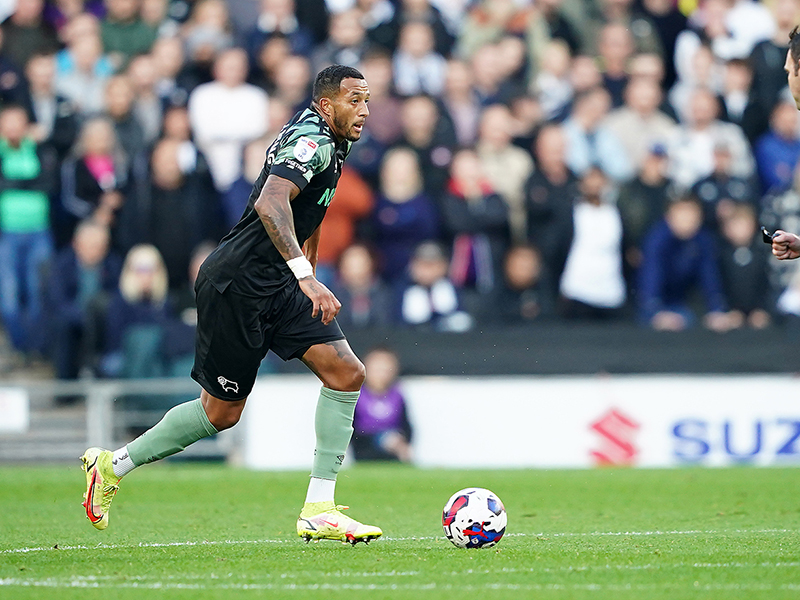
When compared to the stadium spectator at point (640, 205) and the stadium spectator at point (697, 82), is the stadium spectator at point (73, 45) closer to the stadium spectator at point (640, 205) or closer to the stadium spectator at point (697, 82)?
the stadium spectator at point (640, 205)

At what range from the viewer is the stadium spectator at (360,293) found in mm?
14094

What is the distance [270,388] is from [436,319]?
1908mm

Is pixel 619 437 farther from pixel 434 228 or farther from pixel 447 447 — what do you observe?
pixel 434 228

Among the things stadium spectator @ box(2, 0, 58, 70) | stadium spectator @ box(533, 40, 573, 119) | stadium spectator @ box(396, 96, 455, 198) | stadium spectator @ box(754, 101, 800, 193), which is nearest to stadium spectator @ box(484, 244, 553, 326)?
stadium spectator @ box(396, 96, 455, 198)

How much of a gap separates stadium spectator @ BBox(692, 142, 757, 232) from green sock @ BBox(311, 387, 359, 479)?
8281 millimetres

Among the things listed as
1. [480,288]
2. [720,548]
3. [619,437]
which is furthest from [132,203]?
[720,548]

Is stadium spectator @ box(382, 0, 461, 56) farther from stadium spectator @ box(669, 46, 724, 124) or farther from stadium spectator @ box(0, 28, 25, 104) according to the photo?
stadium spectator @ box(0, 28, 25, 104)

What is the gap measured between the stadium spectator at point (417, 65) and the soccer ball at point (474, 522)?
9697mm

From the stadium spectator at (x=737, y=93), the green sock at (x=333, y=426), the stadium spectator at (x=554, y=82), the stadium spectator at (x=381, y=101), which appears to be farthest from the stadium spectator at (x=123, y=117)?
the green sock at (x=333, y=426)

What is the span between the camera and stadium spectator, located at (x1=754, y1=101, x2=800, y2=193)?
15.2 m

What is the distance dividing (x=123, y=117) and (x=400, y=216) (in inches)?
138

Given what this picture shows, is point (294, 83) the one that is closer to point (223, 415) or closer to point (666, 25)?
point (666, 25)

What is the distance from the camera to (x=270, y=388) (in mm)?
13680

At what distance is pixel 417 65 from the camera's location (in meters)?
16.0
